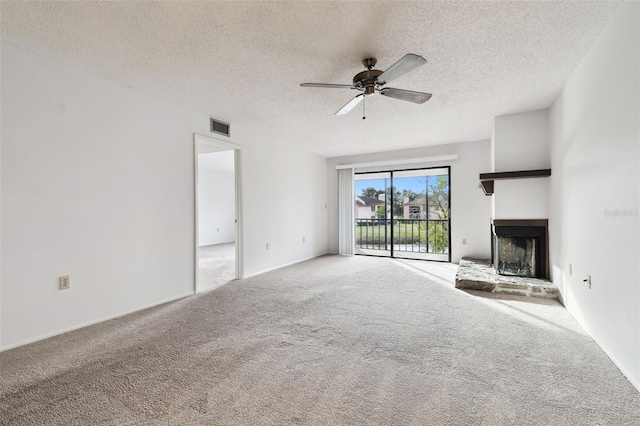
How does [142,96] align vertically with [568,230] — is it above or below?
above

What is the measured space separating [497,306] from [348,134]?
3.24m

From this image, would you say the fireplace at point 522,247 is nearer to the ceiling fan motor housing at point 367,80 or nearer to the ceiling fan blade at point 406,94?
the ceiling fan blade at point 406,94

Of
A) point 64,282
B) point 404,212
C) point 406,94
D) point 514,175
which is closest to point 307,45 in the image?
point 406,94

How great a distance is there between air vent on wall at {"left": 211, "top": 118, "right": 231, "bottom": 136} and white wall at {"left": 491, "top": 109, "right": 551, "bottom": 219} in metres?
3.78

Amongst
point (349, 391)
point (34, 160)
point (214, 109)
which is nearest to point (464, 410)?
point (349, 391)

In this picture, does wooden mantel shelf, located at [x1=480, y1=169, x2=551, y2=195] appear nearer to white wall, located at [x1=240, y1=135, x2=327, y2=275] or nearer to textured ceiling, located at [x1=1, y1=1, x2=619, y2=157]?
textured ceiling, located at [x1=1, y1=1, x2=619, y2=157]

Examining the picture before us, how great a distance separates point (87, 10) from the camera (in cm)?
186

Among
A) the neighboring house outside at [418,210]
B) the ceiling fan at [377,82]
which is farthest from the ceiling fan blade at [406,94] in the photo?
the neighboring house outside at [418,210]

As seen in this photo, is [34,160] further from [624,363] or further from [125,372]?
[624,363]

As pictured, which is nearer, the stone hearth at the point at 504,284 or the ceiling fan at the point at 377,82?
the ceiling fan at the point at 377,82

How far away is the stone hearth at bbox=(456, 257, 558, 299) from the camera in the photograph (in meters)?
3.40

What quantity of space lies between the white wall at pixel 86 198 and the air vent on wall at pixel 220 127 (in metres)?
0.12

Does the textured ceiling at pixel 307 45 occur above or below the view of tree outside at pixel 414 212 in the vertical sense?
above

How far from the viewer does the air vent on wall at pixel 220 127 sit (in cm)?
400
